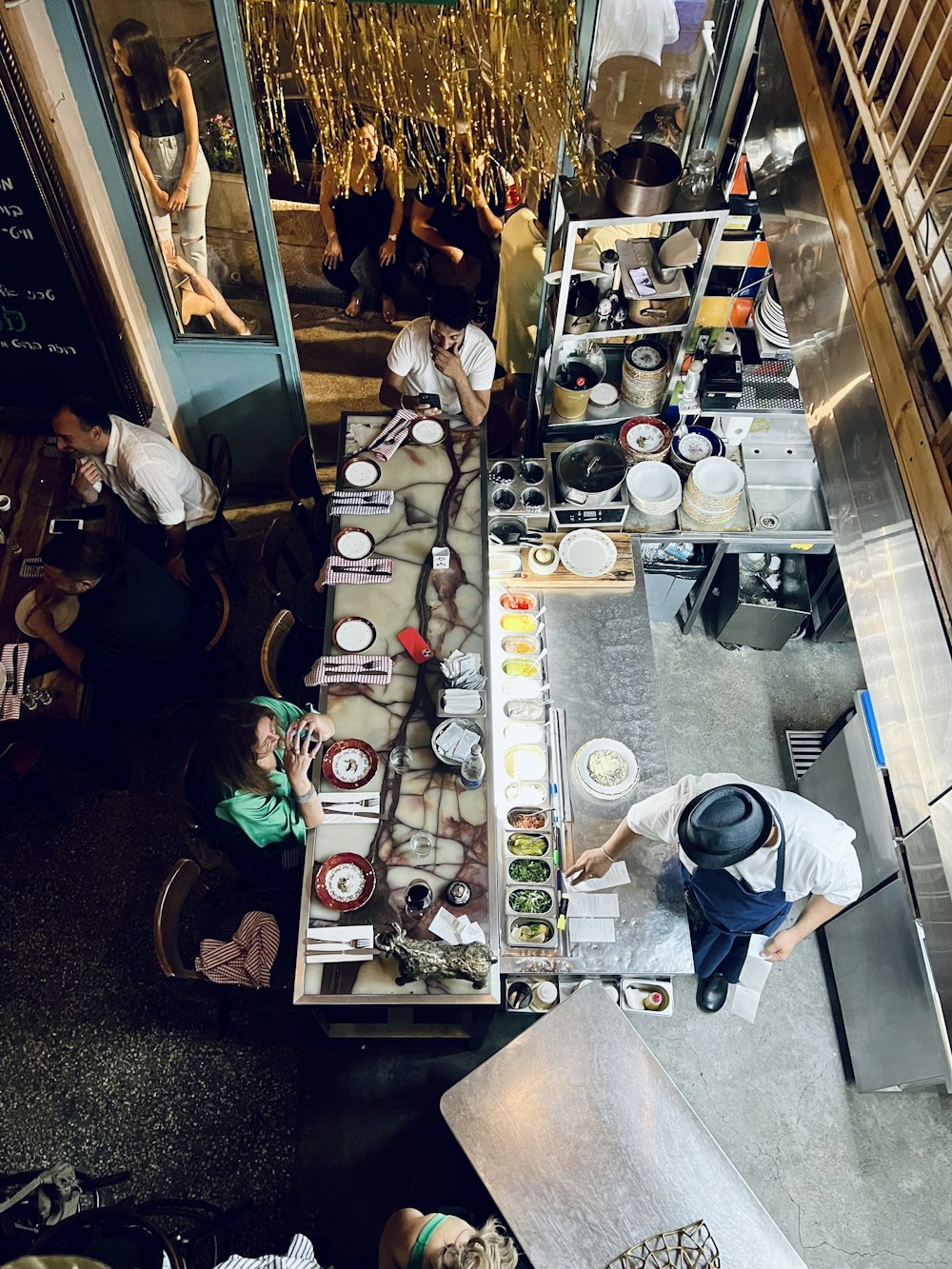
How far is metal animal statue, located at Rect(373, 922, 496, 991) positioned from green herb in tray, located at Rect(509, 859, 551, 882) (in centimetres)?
43

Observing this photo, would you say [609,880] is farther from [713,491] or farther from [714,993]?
[713,491]

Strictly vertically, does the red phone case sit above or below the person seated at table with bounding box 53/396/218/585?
below

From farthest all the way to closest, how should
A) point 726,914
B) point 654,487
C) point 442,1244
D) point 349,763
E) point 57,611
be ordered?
point 654,487, point 57,611, point 349,763, point 726,914, point 442,1244

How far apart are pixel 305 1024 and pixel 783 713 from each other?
305 centimetres

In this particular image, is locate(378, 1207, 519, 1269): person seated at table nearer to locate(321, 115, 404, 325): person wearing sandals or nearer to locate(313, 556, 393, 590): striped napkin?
locate(313, 556, 393, 590): striped napkin

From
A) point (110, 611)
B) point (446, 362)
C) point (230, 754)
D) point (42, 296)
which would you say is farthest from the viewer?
point (446, 362)

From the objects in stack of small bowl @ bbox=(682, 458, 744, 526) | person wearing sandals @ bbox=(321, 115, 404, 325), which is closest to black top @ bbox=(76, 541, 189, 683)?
stack of small bowl @ bbox=(682, 458, 744, 526)

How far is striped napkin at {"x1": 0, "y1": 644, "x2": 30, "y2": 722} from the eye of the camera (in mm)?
3873

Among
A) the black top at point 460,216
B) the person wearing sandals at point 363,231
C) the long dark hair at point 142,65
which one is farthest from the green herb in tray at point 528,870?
the person wearing sandals at point 363,231

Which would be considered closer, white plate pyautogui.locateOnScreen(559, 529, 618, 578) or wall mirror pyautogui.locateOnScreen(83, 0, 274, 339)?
wall mirror pyautogui.locateOnScreen(83, 0, 274, 339)

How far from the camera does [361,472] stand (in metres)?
4.58

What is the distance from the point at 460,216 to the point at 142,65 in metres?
2.44

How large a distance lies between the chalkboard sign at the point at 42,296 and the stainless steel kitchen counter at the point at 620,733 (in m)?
2.74

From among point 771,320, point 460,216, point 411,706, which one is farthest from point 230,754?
point 460,216
